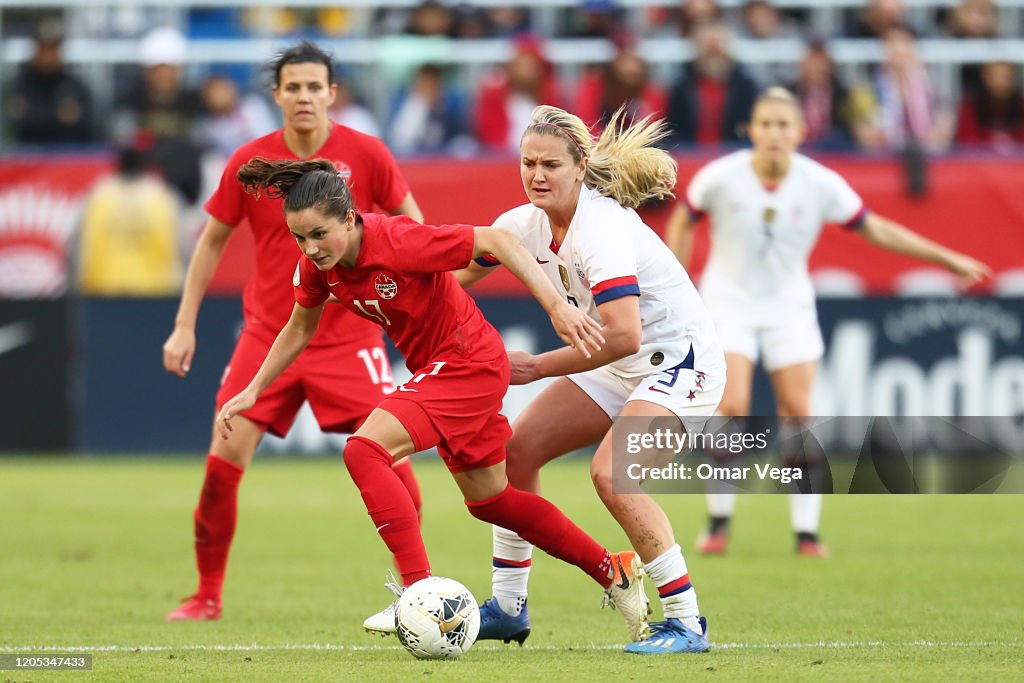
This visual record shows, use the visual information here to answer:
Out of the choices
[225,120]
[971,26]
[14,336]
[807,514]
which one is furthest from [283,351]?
[971,26]

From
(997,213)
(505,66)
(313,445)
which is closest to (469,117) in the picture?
(505,66)

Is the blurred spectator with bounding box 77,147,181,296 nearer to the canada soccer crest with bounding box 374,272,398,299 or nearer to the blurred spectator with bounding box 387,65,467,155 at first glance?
the blurred spectator with bounding box 387,65,467,155

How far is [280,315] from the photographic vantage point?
24.9 ft

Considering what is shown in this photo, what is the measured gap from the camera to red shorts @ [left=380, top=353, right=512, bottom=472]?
6121 mm

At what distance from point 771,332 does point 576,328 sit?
425 centimetres

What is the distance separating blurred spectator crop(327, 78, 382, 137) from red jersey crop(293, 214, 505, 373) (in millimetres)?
8852

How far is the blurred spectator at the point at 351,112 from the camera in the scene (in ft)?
49.7

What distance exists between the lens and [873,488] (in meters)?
13.9

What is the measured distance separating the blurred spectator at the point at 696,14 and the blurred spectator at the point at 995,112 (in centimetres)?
269

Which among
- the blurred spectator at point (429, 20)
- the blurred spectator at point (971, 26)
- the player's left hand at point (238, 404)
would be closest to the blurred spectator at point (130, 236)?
the blurred spectator at point (429, 20)

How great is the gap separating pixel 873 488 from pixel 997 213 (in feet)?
10.2

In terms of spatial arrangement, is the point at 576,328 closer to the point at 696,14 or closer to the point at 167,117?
the point at 167,117

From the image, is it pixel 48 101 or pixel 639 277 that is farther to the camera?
pixel 48 101

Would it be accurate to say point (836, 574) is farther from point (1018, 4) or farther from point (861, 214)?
point (1018, 4)
